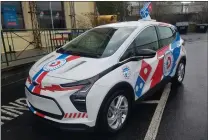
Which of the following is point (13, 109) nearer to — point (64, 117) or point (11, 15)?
point (64, 117)

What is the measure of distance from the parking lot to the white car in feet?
1.10

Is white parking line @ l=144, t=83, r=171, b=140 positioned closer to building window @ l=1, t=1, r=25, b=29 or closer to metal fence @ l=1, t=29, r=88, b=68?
metal fence @ l=1, t=29, r=88, b=68

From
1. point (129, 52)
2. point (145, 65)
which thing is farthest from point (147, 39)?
point (129, 52)

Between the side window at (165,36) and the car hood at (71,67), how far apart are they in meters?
1.69

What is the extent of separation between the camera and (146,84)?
12.1ft

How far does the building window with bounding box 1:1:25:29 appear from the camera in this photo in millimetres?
9758

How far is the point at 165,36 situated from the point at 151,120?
6.17ft

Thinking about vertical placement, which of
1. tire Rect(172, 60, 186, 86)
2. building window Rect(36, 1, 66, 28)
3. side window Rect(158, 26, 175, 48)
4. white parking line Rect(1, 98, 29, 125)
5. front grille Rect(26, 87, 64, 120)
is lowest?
white parking line Rect(1, 98, 29, 125)

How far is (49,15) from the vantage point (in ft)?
40.0

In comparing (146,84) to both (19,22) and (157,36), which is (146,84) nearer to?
(157,36)

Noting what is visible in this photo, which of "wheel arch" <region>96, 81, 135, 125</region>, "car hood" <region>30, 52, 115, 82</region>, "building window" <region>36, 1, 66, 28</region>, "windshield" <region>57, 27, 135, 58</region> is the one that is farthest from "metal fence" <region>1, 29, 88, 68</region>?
"wheel arch" <region>96, 81, 135, 125</region>

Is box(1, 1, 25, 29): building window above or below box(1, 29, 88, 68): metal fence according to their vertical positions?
above

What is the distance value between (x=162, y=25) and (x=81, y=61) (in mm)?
2323

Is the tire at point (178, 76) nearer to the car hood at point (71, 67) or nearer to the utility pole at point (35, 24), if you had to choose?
the car hood at point (71, 67)
